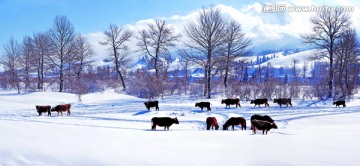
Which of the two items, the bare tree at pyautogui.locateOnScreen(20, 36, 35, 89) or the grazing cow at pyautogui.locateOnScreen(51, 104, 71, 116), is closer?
the grazing cow at pyautogui.locateOnScreen(51, 104, 71, 116)

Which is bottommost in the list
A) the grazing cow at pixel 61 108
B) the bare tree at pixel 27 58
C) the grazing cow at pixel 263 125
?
the grazing cow at pixel 263 125

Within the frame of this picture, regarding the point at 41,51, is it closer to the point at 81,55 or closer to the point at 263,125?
the point at 81,55

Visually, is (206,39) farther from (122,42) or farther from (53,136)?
(53,136)

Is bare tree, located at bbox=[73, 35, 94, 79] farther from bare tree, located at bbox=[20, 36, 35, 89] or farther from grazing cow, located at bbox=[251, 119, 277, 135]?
grazing cow, located at bbox=[251, 119, 277, 135]

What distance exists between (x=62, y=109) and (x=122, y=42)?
78.0ft

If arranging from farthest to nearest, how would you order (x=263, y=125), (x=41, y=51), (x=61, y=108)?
(x=41, y=51) → (x=61, y=108) → (x=263, y=125)

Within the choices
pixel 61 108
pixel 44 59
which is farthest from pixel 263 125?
pixel 44 59

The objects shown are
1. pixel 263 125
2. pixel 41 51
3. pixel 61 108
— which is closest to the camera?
pixel 263 125

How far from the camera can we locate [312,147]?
7.21 metres

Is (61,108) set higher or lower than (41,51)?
lower

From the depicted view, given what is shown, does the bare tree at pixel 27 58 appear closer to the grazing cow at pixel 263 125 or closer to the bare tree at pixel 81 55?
the bare tree at pixel 81 55

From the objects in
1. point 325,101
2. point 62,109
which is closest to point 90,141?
point 62,109

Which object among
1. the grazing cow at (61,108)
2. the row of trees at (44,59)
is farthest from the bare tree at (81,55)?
the grazing cow at (61,108)

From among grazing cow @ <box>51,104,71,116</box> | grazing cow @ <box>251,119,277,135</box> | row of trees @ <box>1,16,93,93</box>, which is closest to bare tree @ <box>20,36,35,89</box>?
row of trees @ <box>1,16,93,93</box>
